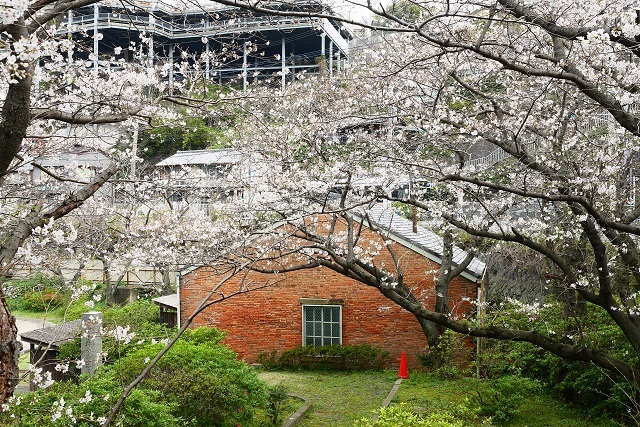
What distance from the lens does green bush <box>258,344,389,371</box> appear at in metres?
15.9

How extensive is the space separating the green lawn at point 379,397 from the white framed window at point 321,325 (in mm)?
1178

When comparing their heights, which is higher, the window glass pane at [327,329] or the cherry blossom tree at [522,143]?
the cherry blossom tree at [522,143]

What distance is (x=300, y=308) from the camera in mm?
16609

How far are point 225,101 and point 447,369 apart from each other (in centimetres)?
910

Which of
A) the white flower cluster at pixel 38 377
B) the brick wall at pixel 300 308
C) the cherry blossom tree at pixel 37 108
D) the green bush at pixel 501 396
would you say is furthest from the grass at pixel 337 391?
the cherry blossom tree at pixel 37 108

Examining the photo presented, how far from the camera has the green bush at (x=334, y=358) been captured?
15.9 meters

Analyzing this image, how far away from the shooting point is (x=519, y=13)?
559cm

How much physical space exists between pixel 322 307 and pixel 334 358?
4.93 ft

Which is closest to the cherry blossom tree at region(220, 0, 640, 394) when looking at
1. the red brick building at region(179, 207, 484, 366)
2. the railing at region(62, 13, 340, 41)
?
the railing at region(62, 13, 340, 41)

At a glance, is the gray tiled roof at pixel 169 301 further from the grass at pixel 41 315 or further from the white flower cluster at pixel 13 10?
the white flower cluster at pixel 13 10

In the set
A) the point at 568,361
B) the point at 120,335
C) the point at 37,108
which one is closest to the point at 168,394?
the point at 120,335

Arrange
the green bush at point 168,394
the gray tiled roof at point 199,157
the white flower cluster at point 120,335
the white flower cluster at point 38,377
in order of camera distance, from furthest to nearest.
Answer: the gray tiled roof at point 199,157 → the green bush at point 168,394 → the white flower cluster at point 38,377 → the white flower cluster at point 120,335

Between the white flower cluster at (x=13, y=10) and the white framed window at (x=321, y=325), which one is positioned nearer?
the white flower cluster at (x=13, y=10)

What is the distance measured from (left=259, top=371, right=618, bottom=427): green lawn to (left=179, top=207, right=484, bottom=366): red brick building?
119cm
